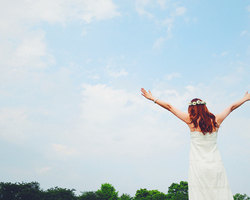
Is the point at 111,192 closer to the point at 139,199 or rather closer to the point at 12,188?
the point at 139,199

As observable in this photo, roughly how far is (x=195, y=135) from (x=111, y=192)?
9267 cm

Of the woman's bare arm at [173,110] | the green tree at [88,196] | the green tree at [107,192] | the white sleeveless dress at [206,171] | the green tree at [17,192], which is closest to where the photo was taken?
the white sleeveless dress at [206,171]

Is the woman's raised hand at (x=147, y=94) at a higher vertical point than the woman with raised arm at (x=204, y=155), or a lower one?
higher

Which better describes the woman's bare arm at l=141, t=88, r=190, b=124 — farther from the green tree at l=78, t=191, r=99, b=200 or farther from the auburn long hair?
the green tree at l=78, t=191, r=99, b=200

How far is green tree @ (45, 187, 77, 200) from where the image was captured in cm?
7594

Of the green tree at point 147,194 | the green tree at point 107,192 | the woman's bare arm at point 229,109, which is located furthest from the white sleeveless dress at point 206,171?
the green tree at point 147,194

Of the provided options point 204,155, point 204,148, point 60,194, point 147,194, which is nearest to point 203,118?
point 204,148

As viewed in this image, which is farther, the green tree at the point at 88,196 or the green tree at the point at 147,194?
the green tree at the point at 147,194

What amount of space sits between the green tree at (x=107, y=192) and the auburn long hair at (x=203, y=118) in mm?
85963

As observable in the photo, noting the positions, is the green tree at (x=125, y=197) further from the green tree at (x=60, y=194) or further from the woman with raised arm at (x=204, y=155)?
the woman with raised arm at (x=204, y=155)

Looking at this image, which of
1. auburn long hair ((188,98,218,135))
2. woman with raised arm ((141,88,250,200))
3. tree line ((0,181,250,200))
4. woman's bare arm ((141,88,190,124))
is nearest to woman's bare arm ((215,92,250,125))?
woman with raised arm ((141,88,250,200))

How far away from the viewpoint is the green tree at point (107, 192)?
85238mm

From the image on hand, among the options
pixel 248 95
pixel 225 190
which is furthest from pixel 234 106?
pixel 225 190

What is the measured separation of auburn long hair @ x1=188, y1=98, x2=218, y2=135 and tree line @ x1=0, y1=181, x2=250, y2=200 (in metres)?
79.2
